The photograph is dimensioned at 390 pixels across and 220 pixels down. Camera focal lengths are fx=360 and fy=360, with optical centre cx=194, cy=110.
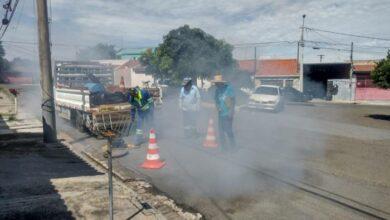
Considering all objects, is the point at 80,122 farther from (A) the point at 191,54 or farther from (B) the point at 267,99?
(A) the point at 191,54

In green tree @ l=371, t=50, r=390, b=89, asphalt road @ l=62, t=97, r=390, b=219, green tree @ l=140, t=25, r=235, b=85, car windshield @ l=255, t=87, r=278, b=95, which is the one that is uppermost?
green tree @ l=140, t=25, r=235, b=85

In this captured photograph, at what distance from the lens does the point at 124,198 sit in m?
5.38

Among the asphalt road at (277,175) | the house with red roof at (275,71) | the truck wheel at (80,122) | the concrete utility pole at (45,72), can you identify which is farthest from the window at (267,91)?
the house with red roof at (275,71)

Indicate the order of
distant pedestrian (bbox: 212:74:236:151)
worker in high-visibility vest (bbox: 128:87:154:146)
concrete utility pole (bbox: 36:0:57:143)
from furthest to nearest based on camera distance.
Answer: concrete utility pole (bbox: 36:0:57:143) → worker in high-visibility vest (bbox: 128:87:154:146) → distant pedestrian (bbox: 212:74:236:151)

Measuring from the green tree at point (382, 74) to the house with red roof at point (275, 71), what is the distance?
22.0 m

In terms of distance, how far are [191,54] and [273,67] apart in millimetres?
15656

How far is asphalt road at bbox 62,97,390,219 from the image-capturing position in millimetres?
5086

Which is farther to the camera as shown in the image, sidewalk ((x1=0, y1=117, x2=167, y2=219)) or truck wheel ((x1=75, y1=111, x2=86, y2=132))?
truck wheel ((x1=75, y1=111, x2=86, y2=132))

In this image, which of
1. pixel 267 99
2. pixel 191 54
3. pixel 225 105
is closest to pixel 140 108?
pixel 225 105

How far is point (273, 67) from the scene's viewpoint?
43.7 metres

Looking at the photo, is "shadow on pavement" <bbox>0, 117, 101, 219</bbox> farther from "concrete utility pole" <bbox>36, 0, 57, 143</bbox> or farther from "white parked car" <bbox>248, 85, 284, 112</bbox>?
"white parked car" <bbox>248, 85, 284, 112</bbox>

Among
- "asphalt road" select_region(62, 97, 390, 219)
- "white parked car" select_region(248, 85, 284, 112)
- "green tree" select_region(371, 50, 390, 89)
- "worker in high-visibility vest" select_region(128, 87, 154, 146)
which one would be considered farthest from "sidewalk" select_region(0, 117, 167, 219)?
"green tree" select_region(371, 50, 390, 89)

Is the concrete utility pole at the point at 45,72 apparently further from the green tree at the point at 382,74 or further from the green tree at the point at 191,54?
the green tree at the point at 191,54

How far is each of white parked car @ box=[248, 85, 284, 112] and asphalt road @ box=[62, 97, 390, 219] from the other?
816 centimetres
